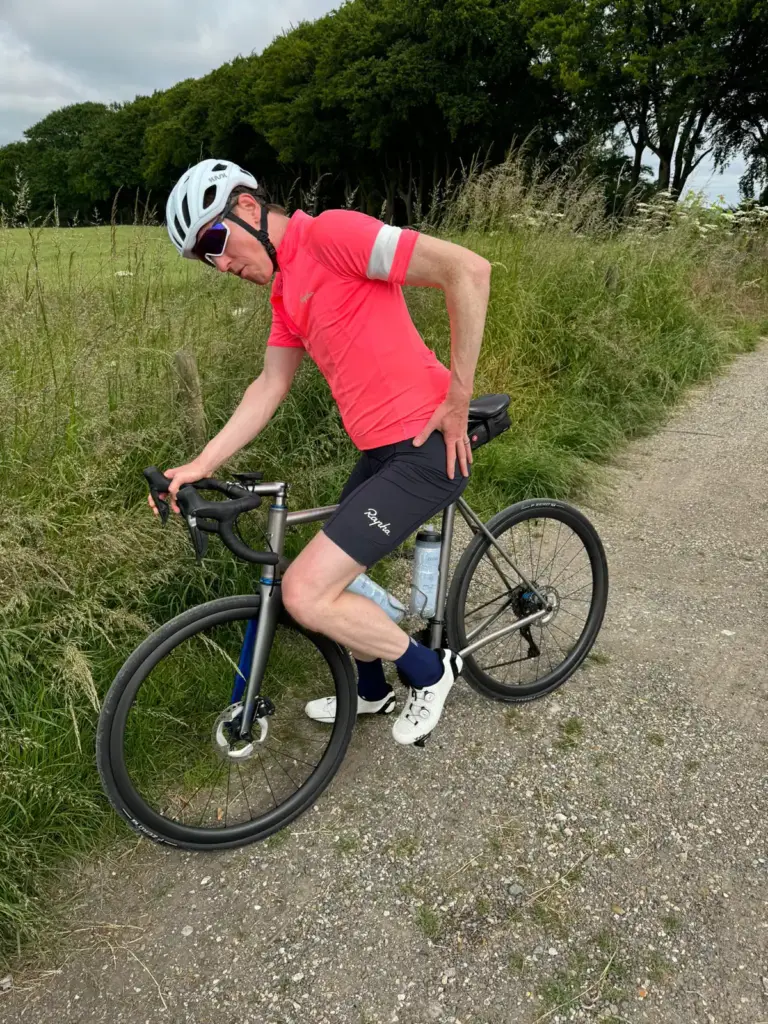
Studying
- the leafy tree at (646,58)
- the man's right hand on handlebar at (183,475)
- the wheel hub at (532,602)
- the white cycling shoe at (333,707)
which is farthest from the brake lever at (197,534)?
the leafy tree at (646,58)

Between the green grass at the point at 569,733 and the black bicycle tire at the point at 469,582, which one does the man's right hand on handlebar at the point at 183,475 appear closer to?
the black bicycle tire at the point at 469,582

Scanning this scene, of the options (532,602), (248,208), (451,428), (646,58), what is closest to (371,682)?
(532,602)

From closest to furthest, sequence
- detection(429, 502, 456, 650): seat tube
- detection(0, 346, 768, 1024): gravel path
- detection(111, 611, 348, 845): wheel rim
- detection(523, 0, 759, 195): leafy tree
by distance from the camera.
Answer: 1. detection(0, 346, 768, 1024): gravel path
2. detection(111, 611, 348, 845): wheel rim
3. detection(429, 502, 456, 650): seat tube
4. detection(523, 0, 759, 195): leafy tree

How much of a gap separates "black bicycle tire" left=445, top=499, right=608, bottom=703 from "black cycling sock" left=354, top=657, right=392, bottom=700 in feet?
1.11

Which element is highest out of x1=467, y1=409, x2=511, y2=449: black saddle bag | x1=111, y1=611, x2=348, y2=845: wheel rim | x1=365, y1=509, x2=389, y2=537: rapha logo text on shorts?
x1=467, y1=409, x2=511, y2=449: black saddle bag

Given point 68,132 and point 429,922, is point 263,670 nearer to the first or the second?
point 429,922

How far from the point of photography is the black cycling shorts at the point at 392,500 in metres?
2.18

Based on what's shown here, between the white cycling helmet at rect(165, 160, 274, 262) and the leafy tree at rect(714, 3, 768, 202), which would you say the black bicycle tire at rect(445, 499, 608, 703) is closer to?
the white cycling helmet at rect(165, 160, 274, 262)

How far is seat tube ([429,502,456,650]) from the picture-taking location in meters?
2.64

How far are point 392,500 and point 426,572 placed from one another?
0.54 meters

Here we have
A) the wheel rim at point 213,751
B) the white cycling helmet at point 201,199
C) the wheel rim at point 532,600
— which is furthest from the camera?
the wheel rim at point 532,600

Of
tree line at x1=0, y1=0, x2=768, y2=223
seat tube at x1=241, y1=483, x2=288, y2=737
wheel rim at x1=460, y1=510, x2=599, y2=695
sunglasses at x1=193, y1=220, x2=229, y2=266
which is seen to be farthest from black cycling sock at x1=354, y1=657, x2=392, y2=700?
tree line at x1=0, y1=0, x2=768, y2=223

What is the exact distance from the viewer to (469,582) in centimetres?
276

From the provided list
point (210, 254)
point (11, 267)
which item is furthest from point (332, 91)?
point (210, 254)
